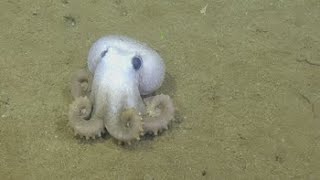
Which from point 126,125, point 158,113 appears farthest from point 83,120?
point 158,113

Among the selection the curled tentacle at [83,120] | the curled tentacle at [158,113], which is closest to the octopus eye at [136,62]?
the curled tentacle at [158,113]

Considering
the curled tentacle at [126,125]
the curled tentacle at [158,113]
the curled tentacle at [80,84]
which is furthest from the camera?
the curled tentacle at [80,84]

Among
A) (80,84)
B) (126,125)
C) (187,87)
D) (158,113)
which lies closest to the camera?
(126,125)

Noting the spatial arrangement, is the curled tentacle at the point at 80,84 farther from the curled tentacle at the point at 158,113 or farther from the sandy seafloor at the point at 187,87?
the curled tentacle at the point at 158,113

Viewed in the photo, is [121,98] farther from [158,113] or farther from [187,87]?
[187,87]

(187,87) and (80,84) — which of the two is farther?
(187,87)

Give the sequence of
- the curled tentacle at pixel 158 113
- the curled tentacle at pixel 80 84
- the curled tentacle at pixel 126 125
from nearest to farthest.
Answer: the curled tentacle at pixel 126 125, the curled tentacle at pixel 158 113, the curled tentacle at pixel 80 84

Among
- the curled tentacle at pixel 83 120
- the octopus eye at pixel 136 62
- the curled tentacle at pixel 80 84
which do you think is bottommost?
the curled tentacle at pixel 83 120

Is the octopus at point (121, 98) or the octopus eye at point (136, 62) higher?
the octopus eye at point (136, 62)
